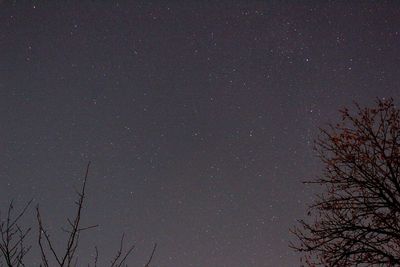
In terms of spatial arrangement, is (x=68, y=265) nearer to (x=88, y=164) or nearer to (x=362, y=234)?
(x=88, y=164)

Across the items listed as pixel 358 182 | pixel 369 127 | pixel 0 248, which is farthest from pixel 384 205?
pixel 0 248

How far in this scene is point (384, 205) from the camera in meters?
8.01

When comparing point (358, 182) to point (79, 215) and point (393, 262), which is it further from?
point (79, 215)

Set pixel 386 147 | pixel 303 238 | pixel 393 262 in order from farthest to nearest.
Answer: pixel 386 147
pixel 303 238
pixel 393 262

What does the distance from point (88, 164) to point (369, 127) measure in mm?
7119

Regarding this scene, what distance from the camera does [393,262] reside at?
7.28 m

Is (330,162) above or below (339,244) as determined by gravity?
above

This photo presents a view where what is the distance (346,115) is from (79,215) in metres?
6.81

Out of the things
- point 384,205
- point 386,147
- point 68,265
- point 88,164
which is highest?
point 386,147

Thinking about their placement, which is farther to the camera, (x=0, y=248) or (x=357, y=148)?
(x=357, y=148)

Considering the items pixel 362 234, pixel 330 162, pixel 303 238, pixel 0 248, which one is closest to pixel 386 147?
pixel 330 162

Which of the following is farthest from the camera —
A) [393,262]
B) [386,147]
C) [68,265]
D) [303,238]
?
[386,147]

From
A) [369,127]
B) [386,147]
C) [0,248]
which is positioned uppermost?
[369,127]

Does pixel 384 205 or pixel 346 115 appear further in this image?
pixel 346 115
